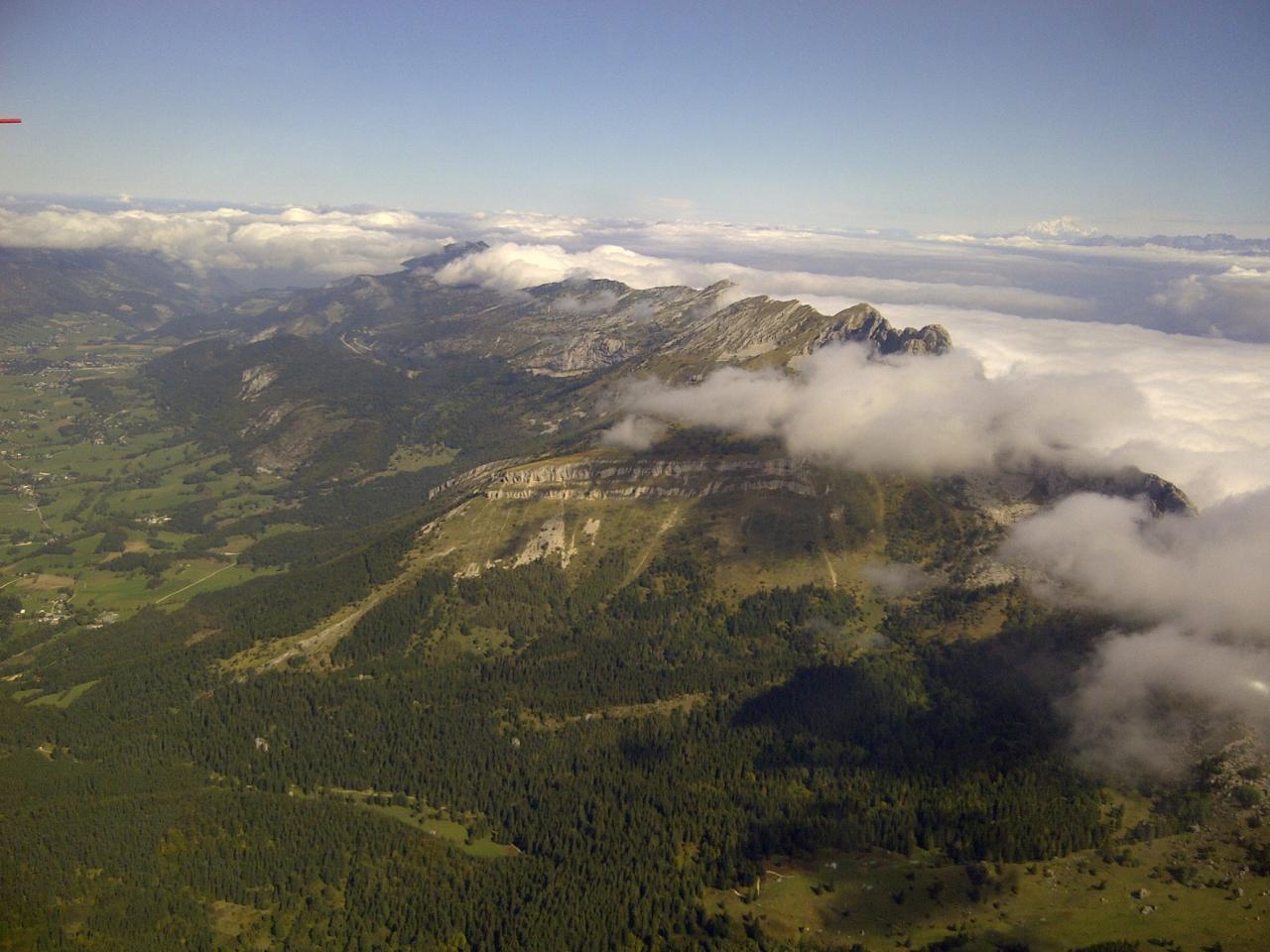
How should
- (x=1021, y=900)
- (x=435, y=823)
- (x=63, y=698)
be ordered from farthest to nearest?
(x=63, y=698) < (x=435, y=823) < (x=1021, y=900)

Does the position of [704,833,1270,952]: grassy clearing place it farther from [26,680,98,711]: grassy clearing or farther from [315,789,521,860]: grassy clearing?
[26,680,98,711]: grassy clearing

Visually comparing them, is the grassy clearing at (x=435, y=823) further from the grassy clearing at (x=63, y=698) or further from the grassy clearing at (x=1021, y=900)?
the grassy clearing at (x=63, y=698)

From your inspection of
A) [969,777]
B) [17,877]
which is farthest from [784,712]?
[17,877]

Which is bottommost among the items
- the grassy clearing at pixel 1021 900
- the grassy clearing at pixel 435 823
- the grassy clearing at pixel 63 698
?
the grassy clearing at pixel 63 698

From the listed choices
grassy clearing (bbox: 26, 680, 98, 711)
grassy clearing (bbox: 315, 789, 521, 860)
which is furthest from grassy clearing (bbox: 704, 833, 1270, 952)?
grassy clearing (bbox: 26, 680, 98, 711)

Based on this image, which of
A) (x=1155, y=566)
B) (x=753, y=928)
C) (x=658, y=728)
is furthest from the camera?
(x=1155, y=566)

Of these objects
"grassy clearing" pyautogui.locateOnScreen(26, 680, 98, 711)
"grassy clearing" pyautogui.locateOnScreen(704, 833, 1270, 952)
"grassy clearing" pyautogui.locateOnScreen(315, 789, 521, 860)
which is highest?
"grassy clearing" pyautogui.locateOnScreen(704, 833, 1270, 952)

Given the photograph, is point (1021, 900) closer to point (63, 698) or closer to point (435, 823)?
point (435, 823)

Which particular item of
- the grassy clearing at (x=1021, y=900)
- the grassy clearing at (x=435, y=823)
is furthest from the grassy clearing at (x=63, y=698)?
the grassy clearing at (x=1021, y=900)

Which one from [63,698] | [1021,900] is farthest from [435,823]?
[63,698]

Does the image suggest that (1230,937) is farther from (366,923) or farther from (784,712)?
(366,923)

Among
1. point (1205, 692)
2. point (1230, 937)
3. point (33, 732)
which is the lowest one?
point (33, 732)
